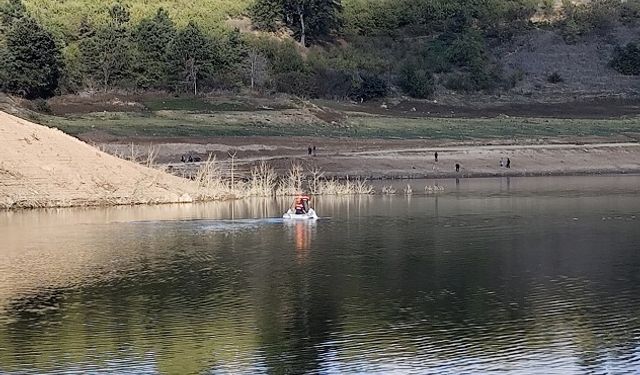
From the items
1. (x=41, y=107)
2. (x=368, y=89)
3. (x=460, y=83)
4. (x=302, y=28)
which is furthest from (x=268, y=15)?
(x=41, y=107)

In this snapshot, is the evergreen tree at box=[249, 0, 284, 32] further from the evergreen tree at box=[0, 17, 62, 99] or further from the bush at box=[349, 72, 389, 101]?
the evergreen tree at box=[0, 17, 62, 99]

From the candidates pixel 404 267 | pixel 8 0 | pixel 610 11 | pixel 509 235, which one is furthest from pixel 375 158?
pixel 610 11

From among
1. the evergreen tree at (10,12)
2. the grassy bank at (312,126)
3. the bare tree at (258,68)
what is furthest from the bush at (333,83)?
the evergreen tree at (10,12)

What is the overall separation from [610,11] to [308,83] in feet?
111

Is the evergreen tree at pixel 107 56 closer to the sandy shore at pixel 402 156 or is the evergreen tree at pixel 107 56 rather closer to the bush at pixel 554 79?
the sandy shore at pixel 402 156

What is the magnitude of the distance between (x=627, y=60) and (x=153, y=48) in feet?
126

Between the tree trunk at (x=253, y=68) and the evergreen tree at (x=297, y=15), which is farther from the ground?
the evergreen tree at (x=297, y=15)

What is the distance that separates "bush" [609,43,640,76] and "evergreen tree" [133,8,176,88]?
117 feet

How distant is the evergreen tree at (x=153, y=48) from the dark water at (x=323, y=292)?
132 feet

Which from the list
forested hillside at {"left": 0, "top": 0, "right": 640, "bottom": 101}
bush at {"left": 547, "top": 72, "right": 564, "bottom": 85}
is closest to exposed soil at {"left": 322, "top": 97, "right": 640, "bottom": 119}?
forested hillside at {"left": 0, "top": 0, "right": 640, "bottom": 101}

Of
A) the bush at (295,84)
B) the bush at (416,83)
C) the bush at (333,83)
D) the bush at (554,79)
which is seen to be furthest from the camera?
the bush at (554,79)

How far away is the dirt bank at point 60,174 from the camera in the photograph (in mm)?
45062

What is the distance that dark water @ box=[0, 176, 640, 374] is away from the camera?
1875 cm

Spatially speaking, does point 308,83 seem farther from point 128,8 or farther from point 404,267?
point 404,267
